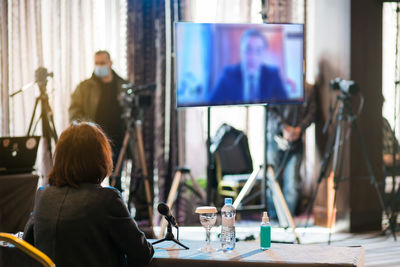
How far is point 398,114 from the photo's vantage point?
6.09 metres

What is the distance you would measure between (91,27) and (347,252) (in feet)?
11.2

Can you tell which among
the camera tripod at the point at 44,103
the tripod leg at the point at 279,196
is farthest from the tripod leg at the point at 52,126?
the tripod leg at the point at 279,196

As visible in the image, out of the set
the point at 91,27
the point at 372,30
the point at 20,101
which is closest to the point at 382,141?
the point at 372,30

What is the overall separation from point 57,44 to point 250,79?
6.04 feet

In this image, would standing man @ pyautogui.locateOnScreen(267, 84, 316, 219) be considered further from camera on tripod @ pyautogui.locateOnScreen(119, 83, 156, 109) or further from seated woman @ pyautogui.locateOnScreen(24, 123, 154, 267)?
seated woman @ pyautogui.locateOnScreen(24, 123, 154, 267)

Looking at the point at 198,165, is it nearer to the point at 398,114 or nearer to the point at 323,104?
the point at 323,104

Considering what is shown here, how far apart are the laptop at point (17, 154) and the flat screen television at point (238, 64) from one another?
1.00 m

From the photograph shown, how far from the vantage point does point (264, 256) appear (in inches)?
83.7

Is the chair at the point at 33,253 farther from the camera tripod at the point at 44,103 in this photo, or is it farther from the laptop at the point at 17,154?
Result: the camera tripod at the point at 44,103

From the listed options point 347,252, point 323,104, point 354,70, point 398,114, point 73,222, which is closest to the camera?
point 73,222

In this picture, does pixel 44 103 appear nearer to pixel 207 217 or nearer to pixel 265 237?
pixel 207 217

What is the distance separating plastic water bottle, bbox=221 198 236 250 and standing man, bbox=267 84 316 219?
276cm

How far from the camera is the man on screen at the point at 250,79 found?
12.8ft

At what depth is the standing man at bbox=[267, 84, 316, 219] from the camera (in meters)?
5.05
